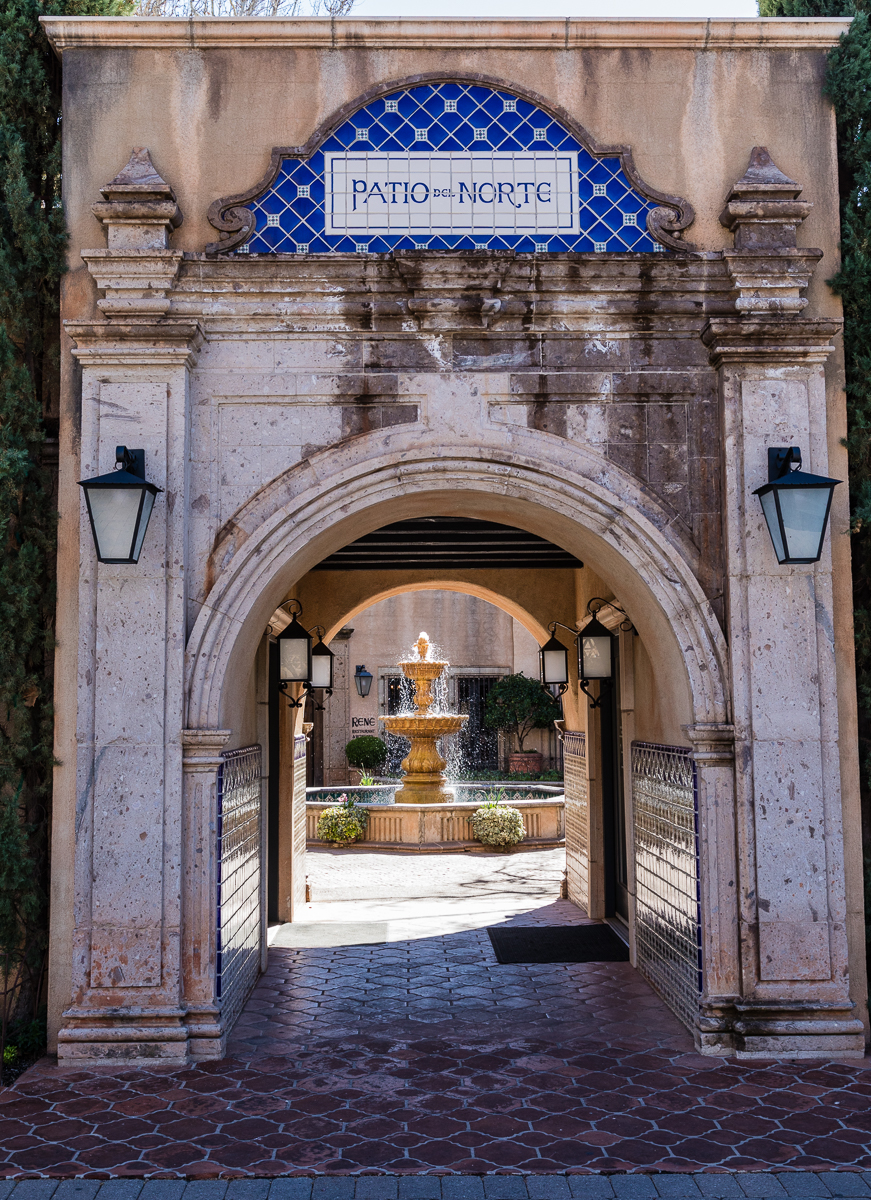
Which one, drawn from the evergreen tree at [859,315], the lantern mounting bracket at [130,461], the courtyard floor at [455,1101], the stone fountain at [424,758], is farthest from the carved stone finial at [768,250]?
the stone fountain at [424,758]

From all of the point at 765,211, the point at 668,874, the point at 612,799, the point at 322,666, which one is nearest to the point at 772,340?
the point at 765,211

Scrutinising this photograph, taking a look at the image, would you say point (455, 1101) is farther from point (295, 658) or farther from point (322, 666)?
point (322, 666)

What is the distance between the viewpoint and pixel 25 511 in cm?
535

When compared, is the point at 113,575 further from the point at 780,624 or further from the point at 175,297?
the point at 780,624

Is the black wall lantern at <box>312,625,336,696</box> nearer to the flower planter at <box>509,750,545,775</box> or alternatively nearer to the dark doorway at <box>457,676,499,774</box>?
the flower planter at <box>509,750,545,775</box>

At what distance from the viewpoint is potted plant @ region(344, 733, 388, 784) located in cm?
2019

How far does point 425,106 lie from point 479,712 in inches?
750

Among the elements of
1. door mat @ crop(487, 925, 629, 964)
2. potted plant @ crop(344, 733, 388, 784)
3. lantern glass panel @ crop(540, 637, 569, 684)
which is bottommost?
door mat @ crop(487, 925, 629, 964)

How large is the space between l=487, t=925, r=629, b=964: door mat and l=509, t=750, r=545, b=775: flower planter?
13.7 metres

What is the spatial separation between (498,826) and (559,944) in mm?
5071

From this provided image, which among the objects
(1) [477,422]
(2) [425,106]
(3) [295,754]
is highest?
(2) [425,106]

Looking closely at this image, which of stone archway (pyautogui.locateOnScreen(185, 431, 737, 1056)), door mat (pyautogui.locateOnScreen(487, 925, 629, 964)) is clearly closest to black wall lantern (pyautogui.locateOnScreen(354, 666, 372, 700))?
door mat (pyautogui.locateOnScreen(487, 925, 629, 964))

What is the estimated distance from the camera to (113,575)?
516cm

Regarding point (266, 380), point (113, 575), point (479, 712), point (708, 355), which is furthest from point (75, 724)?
point (479, 712)
